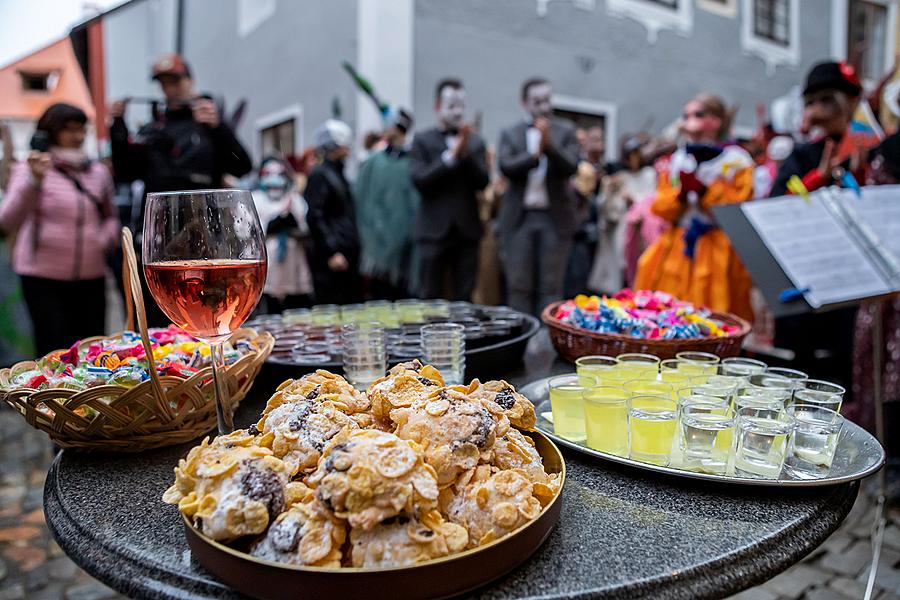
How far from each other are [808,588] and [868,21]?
41.6 ft

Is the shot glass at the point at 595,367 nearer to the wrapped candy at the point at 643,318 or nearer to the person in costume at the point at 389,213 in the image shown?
the wrapped candy at the point at 643,318

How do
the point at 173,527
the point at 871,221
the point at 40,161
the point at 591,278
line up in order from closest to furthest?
the point at 173,527 → the point at 871,221 → the point at 40,161 → the point at 591,278

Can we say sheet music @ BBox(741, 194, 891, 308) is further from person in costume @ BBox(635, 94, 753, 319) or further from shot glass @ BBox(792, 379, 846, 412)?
person in costume @ BBox(635, 94, 753, 319)

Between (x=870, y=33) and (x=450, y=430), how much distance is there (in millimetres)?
14120

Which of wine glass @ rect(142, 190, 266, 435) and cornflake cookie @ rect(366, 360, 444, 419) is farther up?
wine glass @ rect(142, 190, 266, 435)

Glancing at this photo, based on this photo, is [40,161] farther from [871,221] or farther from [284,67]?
[284,67]

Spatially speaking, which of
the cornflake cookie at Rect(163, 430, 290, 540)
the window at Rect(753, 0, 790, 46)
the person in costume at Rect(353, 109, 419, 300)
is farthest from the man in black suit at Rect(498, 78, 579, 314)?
the window at Rect(753, 0, 790, 46)

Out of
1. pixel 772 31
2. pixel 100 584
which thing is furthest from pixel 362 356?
pixel 772 31

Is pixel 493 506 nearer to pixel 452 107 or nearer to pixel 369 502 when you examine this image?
pixel 369 502

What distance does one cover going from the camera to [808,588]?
2195 millimetres

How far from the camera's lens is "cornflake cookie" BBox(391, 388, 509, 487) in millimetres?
724

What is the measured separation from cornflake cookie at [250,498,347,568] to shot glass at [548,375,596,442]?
50 cm

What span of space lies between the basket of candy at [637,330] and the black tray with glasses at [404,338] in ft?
0.30

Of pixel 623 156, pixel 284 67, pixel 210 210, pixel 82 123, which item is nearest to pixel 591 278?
pixel 623 156
